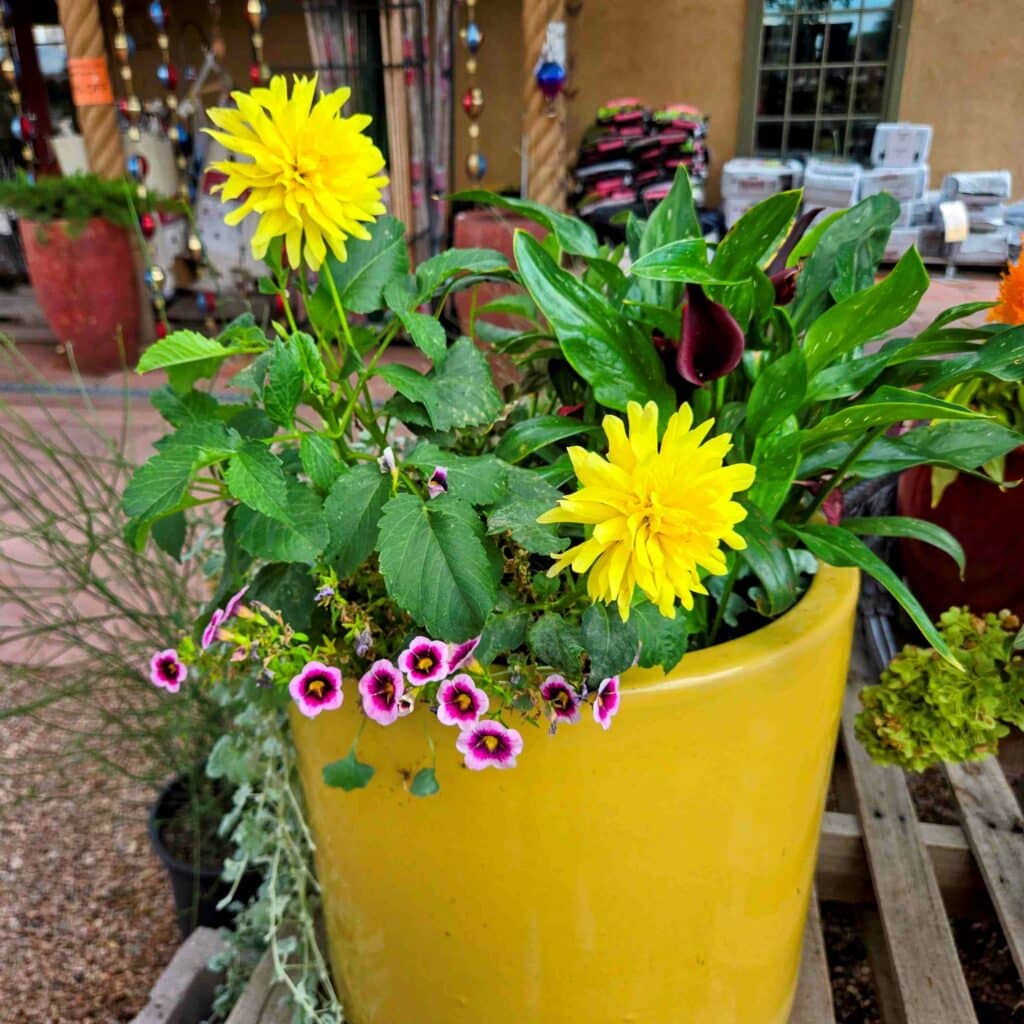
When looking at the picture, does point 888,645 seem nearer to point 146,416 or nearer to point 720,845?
point 720,845

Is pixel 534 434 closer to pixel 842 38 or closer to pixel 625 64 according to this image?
pixel 625 64

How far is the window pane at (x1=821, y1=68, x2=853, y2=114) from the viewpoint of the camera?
4.47m

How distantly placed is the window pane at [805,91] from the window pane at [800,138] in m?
0.06

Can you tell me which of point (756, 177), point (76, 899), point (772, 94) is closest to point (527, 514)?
point (76, 899)

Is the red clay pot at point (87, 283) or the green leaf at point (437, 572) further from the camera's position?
the red clay pot at point (87, 283)

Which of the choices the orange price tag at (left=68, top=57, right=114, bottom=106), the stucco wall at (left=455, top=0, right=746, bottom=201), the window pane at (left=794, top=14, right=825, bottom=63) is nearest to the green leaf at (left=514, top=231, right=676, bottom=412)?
the orange price tag at (left=68, top=57, right=114, bottom=106)

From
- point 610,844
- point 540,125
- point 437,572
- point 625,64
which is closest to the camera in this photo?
point 437,572

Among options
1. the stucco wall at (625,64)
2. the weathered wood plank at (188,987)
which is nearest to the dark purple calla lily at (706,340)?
the weathered wood plank at (188,987)

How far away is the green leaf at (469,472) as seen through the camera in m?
0.66

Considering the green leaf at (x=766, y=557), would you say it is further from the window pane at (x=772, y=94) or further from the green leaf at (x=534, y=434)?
the window pane at (x=772, y=94)

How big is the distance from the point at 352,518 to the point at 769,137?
459cm

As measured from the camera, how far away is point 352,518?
0.65m

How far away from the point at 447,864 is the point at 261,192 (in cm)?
50

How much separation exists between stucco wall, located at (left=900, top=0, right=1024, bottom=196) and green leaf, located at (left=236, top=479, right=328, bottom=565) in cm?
422
